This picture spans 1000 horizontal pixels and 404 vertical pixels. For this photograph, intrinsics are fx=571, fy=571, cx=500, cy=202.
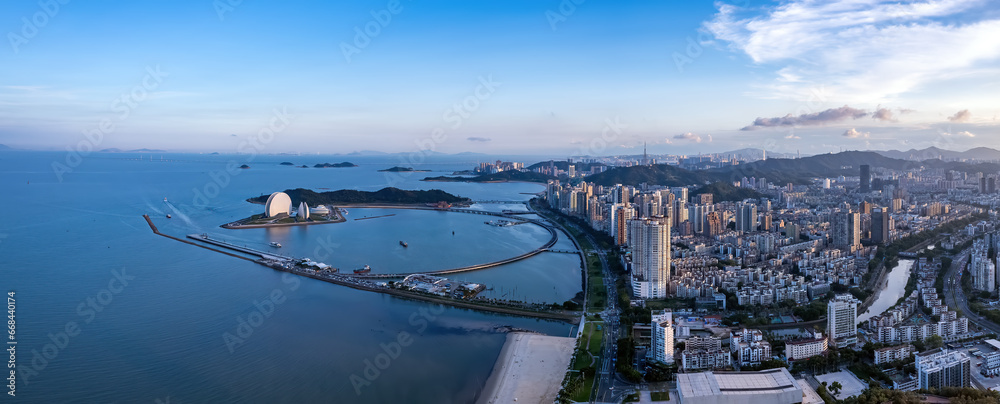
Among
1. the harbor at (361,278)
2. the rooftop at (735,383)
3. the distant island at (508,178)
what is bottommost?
→ the rooftop at (735,383)

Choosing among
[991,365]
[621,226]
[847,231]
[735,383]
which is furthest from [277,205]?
[991,365]

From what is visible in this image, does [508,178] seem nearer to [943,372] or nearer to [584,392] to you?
[584,392]

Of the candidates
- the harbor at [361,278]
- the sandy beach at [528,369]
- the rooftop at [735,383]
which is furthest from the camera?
the harbor at [361,278]

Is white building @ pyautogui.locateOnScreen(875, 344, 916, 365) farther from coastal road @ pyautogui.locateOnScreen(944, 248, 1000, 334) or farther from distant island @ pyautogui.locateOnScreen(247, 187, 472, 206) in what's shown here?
distant island @ pyautogui.locateOnScreen(247, 187, 472, 206)

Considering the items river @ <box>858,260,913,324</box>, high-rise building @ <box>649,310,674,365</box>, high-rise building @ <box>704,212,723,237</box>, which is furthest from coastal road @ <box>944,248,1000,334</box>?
high-rise building @ <box>704,212,723,237</box>

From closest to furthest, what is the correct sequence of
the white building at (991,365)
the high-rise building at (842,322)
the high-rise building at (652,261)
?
the white building at (991,365) → the high-rise building at (842,322) → the high-rise building at (652,261)

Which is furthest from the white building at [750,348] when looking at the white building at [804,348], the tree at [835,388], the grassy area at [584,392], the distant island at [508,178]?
the distant island at [508,178]

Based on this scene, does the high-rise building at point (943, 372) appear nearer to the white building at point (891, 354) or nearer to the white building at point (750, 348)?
the white building at point (891, 354)
